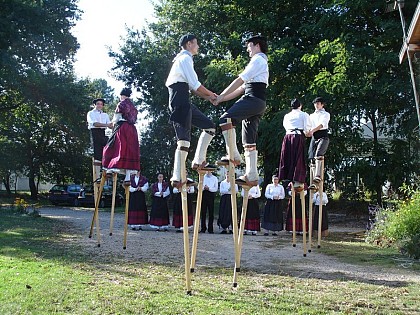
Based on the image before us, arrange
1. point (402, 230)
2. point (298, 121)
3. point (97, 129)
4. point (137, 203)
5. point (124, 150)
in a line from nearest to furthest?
point (124, 150) < point (298, 121) < point (97, 129) < point (402, 230) < point (137, 203)

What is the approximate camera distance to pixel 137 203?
14.6m

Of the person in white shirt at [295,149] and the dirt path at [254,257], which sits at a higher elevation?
the person in white shirt at [295,149]

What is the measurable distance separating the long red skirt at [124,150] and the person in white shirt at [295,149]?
290 centimetres

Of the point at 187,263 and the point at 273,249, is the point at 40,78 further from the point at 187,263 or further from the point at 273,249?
the point at 187,263

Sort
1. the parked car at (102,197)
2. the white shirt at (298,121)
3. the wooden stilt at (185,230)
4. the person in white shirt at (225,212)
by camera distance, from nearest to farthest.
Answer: the wooden stilt at (185,230) → the white shirt at (298,121) → the person in white shirt at (225,212) → the parked car at (102,197)

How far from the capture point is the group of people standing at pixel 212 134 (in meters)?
6.20

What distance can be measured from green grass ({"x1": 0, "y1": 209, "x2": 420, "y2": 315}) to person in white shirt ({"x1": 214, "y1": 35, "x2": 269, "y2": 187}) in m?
1.46

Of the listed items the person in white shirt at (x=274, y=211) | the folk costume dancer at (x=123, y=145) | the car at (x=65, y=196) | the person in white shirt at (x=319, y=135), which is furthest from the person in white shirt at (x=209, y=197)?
the car at (x=65, y=196)

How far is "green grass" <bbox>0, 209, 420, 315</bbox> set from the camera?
5.16 metres

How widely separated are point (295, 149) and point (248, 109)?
3.58 m

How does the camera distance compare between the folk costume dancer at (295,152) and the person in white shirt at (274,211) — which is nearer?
the folk costume dancer at (295,152)

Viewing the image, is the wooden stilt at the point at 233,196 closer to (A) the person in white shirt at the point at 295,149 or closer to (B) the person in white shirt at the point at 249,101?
(B) the person in white shirt at the point at 249,101

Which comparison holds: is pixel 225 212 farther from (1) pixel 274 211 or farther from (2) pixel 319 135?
(2) pixel 319 135

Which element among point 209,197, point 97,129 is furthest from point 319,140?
point 209,197
